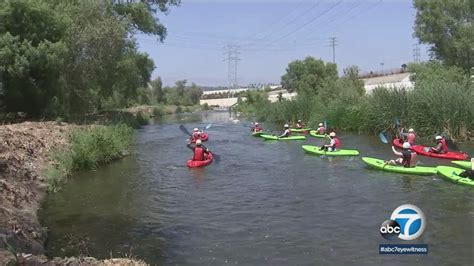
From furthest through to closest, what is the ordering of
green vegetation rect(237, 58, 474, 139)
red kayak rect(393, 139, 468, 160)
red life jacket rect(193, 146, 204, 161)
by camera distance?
green vegetation rect(237, 58, 474, 139), red life jacket rect(193, 146, 204, 161), red kayak rect(393, 139, 468, 160)

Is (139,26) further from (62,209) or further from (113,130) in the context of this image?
(62,209)

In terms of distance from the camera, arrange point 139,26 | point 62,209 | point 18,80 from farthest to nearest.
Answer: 1. point 139,26
2. point 18,80
3. point 62,209

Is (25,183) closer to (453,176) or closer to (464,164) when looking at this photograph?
(453,176)

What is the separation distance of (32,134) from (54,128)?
3.13 meters

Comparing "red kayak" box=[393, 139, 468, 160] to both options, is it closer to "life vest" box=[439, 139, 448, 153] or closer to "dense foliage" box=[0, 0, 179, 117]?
"life vest" box=[439, 139, 448, 153]

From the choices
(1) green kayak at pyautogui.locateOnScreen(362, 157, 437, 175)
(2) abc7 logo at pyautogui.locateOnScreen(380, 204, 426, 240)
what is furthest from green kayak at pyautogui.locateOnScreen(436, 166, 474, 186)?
(2) abc7 logo at pyautogui.locateOnScreen(380, 204, 426, 240)

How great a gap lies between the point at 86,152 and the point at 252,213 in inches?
350

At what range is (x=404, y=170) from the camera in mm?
17922

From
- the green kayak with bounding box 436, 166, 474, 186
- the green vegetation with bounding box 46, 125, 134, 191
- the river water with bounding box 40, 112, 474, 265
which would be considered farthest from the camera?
the green vegetation with bounding box 46, 125, 134, 191

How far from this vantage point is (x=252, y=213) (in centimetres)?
1309

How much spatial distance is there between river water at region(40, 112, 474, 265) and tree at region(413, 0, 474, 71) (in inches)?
1010

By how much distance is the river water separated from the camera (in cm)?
984

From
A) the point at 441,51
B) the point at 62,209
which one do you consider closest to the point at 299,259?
the point at 62,209

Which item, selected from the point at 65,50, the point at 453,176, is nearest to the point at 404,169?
the point at 453,176
